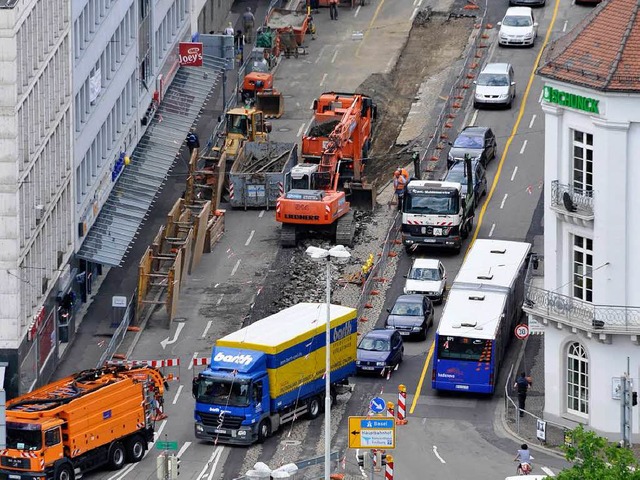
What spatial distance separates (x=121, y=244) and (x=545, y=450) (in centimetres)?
2824

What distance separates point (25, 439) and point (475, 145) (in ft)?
147

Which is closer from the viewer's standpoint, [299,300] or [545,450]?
[545,450]

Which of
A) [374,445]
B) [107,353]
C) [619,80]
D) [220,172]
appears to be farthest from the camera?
[220,172]

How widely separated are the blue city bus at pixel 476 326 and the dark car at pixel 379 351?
2805mm

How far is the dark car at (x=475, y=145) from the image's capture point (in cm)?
12081

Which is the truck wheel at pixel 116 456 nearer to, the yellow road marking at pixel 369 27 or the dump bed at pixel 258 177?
the dump bed at pixel 258 177

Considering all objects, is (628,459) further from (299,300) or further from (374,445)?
(299,300)

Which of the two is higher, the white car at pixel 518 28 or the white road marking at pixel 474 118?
the white car at pixel 518 28

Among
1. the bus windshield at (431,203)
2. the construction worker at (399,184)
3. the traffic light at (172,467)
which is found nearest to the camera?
the traffic light at (172,467)

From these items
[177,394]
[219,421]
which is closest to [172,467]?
[219,421]

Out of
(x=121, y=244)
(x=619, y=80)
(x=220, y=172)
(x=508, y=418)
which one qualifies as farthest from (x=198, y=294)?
(x=619, y=80)

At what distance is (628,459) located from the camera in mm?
70875

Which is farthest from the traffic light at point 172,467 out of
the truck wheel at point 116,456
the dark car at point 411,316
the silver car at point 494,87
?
the silver car at point 494,87

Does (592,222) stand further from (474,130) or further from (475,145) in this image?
(474,130)
